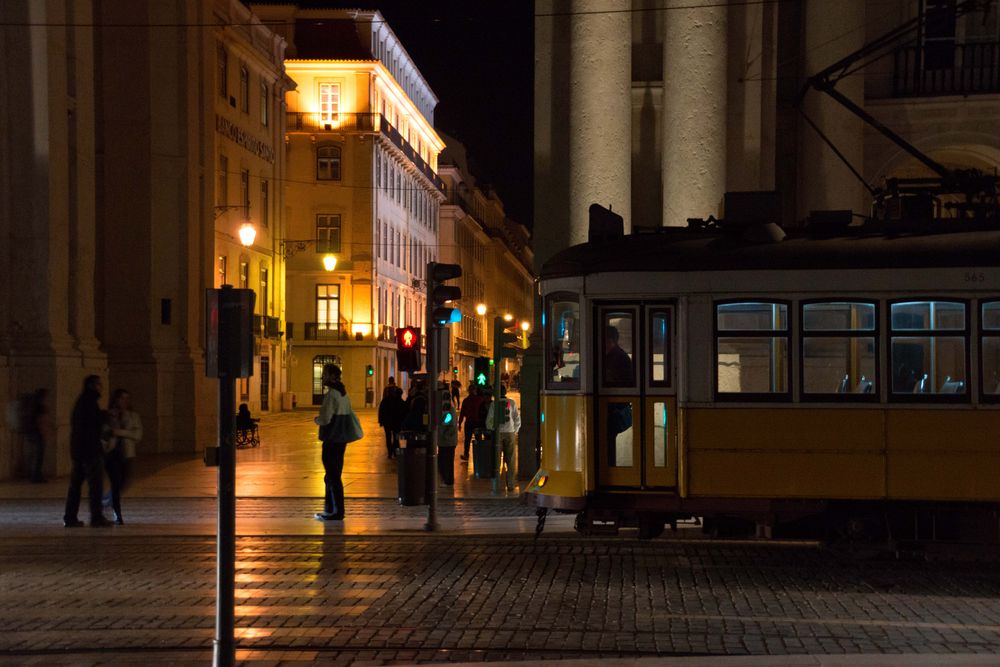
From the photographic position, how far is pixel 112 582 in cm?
1293

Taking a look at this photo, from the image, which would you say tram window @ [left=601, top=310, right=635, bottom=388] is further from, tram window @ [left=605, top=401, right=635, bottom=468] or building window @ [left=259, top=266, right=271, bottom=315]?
building window @ [left=259, top=266, right=271, bottom=315]

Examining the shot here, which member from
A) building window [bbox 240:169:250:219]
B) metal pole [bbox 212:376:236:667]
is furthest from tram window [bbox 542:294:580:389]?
building window [bbox 240:169:250:219]

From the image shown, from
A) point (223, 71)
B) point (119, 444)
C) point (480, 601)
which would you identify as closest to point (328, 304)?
point (223, 71)

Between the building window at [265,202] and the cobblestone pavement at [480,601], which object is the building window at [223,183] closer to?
the building window at [265,202]

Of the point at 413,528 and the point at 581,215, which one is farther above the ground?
the point at 581,215

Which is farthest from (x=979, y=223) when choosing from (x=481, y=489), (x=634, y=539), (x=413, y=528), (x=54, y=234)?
(x=54, y=234)

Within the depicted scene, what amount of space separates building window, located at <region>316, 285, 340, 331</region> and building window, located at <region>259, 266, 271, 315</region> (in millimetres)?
14758

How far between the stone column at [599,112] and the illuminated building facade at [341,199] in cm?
4987

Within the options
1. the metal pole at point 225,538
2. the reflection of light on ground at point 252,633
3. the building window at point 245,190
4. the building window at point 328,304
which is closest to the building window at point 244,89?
the building window at point 245,190

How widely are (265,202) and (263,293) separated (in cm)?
400

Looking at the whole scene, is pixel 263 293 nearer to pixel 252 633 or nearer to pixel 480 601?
pixel 480 601

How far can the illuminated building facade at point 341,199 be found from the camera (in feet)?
253

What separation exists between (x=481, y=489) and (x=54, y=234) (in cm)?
955

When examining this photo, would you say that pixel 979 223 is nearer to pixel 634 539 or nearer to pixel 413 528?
pixel 634 539
